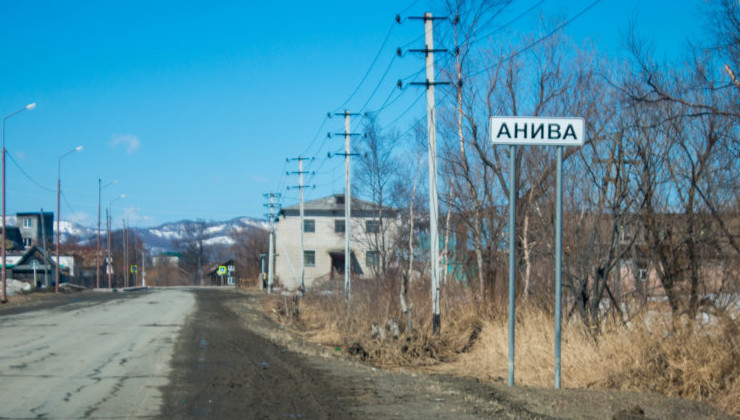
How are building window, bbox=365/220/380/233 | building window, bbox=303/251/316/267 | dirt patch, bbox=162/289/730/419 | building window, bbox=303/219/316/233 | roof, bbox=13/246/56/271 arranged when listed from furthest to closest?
roof, bbox=13/246/56/271 < building window, bbox=303/219/316/233 < building window, bbox=303/251/316/267 < building window, bbox=365/220/380/233 < dirt patch, bbox=162/289/730/419

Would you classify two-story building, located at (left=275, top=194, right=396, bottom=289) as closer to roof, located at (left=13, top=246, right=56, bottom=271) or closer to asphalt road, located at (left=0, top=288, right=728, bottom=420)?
roof, located at (left=13, top=246, right=56, bottom=271)

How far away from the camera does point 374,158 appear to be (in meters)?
41.5

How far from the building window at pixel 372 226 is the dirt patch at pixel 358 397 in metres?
31.8

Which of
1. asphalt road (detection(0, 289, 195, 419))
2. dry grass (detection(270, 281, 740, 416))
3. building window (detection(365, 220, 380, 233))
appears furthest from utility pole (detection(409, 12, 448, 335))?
building window (detection(365, 220, 380, 233))

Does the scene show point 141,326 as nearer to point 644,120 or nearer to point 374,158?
point 644,120

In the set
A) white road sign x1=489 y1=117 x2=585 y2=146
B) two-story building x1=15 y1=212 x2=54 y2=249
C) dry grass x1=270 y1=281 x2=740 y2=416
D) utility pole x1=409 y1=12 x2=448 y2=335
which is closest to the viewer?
white road sign x1=489 y1=117 x2=585 y2=146

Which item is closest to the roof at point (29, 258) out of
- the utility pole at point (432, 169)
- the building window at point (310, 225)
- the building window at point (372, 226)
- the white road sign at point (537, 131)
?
the building window at point (310, 225)

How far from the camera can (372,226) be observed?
49.1 m

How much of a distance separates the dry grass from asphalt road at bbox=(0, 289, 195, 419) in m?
4.75

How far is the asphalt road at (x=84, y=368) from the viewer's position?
8398 mm

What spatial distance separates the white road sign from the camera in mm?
9445

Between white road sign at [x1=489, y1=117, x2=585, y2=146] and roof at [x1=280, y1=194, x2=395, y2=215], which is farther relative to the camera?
roof at [x1=280, y1=194, x2=395, y2=215]

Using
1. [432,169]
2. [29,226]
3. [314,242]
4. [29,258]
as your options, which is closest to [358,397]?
[432,169]

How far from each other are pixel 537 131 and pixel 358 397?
4274mm
